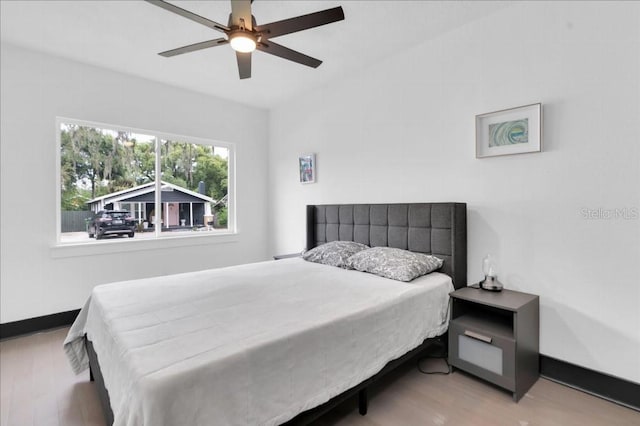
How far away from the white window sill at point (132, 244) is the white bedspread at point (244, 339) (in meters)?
1.47

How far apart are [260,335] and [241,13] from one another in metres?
1.76

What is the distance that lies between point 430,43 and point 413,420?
300 cm

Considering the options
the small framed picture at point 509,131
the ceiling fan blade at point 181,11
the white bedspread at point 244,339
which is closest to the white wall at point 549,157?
the small framed picture at point 509,131

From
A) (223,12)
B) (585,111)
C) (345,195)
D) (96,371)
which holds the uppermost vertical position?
(223,12)

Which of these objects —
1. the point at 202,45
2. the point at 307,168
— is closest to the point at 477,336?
the point at 202,45

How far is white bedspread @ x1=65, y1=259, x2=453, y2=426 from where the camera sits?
1.11m

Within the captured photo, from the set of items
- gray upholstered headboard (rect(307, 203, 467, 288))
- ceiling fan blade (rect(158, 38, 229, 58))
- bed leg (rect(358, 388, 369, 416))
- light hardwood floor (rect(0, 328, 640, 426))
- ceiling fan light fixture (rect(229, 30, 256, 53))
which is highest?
ceiling fan blade (rect(158, 38, 229, 58))

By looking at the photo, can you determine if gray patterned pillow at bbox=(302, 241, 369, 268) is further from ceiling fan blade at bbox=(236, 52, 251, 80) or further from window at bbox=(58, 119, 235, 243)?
window at bbox=(58, 119, 235, 243)

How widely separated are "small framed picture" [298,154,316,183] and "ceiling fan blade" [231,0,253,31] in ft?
7.34

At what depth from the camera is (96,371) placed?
1.81 metres

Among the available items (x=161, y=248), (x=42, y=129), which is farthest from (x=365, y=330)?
(x=42, y=129)

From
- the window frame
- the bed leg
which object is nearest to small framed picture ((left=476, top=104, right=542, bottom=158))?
the bed leg

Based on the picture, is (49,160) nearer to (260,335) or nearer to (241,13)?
(241,13)

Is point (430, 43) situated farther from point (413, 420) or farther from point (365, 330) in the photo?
point (413, 420)
